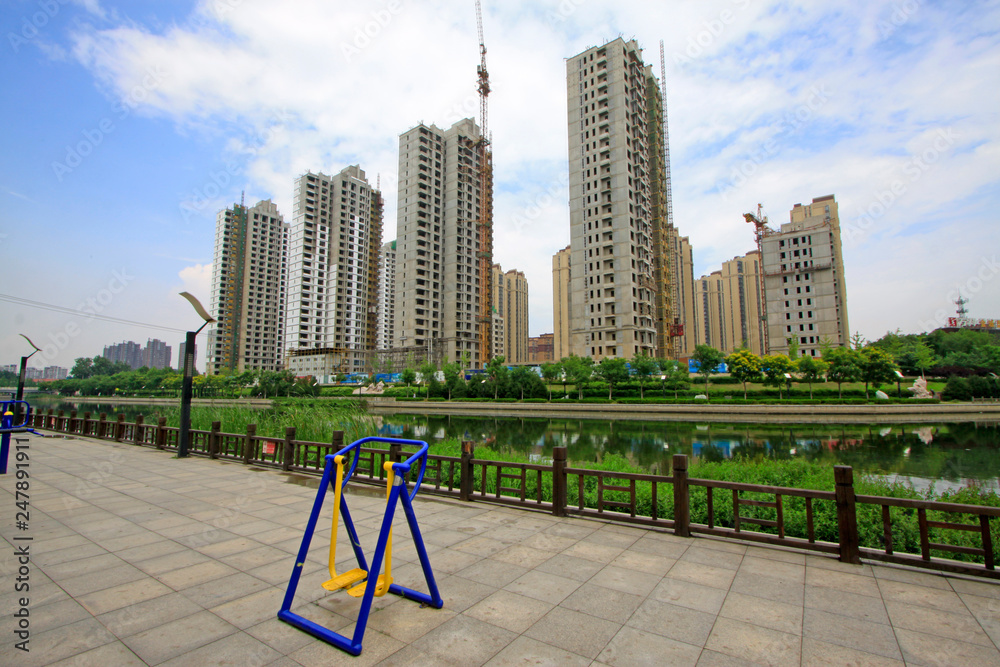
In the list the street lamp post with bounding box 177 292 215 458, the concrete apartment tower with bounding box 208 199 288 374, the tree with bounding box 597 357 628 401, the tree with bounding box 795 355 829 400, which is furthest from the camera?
the concrete apartment tower with bounding box 208 199 288 374

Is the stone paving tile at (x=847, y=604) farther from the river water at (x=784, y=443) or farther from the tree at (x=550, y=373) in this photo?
the tree at (x=550, y=373)

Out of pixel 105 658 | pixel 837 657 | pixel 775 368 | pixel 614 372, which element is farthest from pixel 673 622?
pixel 775 368

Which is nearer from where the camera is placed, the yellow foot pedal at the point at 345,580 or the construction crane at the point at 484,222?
the yellow foot pedal at the point at 345,580

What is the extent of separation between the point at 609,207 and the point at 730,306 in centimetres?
6729

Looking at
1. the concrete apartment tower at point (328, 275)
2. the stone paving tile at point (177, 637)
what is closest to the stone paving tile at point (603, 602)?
the stone paving tile at point (177, 637)

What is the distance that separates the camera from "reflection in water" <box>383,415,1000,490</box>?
1619cm

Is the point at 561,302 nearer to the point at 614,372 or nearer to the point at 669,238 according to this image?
the point at 669,238

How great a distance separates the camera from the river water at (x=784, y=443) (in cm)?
1597

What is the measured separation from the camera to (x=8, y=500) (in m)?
7.71

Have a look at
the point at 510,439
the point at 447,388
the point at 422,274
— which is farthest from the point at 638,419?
the point at 422,274

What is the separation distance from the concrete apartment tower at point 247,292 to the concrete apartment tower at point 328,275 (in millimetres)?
20604

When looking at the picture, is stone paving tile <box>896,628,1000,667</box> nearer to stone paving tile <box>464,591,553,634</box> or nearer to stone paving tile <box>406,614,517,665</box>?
stone paving tile <box>464,591,553,634</box>

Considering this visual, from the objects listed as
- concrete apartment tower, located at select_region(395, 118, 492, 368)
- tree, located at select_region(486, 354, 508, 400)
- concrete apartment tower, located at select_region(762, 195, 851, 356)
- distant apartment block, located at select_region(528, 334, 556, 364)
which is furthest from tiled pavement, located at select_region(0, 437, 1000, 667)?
distant apartment block, located at select_region(528, 334, 556, 364)

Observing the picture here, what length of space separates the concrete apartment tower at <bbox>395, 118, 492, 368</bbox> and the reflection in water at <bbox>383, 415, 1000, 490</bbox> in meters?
50.3
